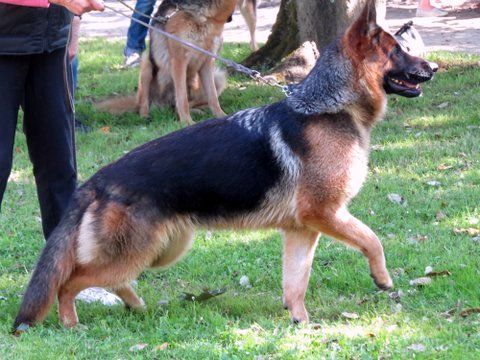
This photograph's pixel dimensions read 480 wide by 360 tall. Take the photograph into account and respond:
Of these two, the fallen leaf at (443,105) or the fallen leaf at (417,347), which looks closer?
the fallen leaf at (417,347)

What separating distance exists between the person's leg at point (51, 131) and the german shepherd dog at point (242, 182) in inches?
27.0

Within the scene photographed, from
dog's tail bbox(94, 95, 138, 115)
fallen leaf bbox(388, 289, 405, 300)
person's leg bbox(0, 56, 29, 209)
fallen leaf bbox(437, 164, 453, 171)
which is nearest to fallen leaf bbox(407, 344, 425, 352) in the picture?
fallen leaf bbox(388, 289, 405, 300)

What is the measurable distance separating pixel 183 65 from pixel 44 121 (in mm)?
5200

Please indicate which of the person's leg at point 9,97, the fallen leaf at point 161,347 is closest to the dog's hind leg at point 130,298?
the fallen leaf at point 161,347

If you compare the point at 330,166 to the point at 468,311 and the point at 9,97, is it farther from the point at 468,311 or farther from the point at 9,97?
the point at 9,97

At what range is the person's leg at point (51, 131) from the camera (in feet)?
18.3

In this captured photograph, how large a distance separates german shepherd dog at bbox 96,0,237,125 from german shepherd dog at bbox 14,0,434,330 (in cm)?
542

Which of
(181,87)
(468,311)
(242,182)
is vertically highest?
(242,182)

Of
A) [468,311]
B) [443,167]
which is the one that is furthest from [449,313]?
[443,167]

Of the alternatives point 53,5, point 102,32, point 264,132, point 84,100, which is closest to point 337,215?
point 264,132

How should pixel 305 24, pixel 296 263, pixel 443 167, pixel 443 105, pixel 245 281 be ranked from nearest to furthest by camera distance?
pixel 296 263
pixel 245 281
pixel 443 167
pixel 443 105
pixel 305 24

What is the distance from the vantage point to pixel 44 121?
5.65m

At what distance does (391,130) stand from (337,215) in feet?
16.1

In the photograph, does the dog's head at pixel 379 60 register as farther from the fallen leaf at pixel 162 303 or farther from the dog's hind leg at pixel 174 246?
the fallen leaf at pixel 162 303
